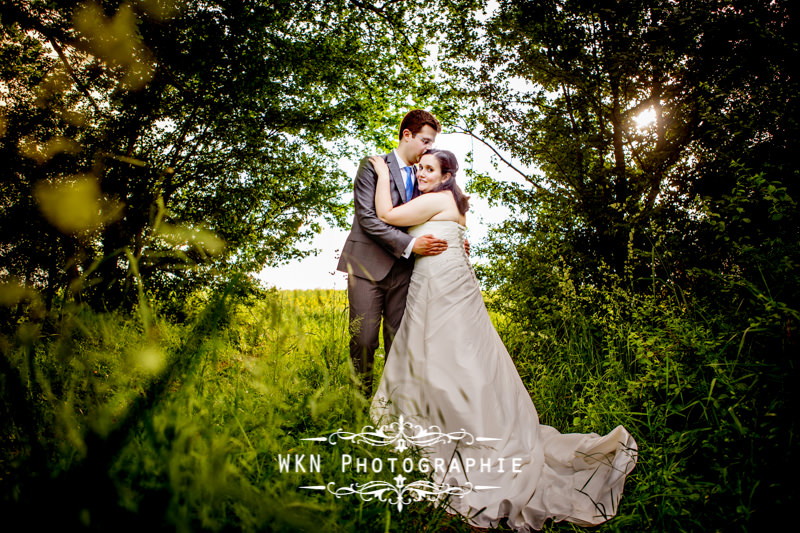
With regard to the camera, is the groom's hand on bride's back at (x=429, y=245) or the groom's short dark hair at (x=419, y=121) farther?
the groom's short dark hair at (x=419, y=121)

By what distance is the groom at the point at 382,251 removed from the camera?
2.74m

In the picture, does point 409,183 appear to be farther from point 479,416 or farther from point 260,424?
point 260,424

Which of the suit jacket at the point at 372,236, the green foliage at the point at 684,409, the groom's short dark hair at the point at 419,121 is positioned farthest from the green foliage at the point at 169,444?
the groom's short dark hair at the point at 419,121

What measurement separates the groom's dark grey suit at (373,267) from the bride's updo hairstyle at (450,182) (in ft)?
1.02

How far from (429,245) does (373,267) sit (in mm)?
469

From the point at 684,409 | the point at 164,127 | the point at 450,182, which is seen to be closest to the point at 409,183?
the point at 450,182

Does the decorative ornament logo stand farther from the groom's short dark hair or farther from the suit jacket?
the groom's short dark hair

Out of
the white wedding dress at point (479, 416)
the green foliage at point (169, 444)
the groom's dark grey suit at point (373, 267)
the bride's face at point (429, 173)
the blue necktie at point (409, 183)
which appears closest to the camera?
the green foliage at point (169, 444)

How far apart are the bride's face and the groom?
0.54 ft

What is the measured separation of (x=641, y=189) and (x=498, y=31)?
2.54 meters

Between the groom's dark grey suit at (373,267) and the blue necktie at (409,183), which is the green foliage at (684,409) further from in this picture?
the blue necktie at (409,183)

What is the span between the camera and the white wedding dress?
6.54 ft

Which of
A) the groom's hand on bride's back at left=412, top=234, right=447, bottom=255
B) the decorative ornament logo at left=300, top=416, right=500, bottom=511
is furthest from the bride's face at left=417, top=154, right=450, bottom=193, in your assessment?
the decorative ornament logo at left=300, top=416, right=500, bottom=511

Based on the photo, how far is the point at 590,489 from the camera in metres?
2.09
